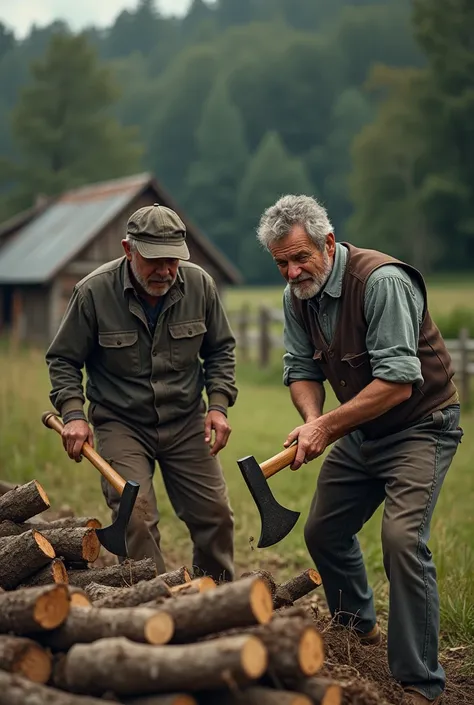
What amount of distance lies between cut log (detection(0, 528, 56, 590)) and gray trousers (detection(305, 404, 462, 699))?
4.75 ft

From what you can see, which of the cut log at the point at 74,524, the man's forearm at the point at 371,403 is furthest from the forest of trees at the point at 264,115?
the cut log at the point at 74,524

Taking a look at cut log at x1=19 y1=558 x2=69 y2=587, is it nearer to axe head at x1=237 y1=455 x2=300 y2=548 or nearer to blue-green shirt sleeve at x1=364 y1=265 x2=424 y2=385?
axe head at x1=237 y1=455 x2=300 y2=548

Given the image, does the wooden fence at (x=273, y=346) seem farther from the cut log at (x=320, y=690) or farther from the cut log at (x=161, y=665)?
the cut log at (x=161, y=665)

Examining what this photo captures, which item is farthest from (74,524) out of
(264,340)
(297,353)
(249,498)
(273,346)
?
(273,346)

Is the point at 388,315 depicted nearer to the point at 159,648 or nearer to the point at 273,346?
the point at 159,648

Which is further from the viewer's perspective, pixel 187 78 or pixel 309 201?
pixel 187 78

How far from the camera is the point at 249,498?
9008 millimetres

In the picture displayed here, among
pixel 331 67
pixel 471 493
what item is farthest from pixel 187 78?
pixel 471 493

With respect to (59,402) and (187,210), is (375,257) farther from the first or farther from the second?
(187,210)

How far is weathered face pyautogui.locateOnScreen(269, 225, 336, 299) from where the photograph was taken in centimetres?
485

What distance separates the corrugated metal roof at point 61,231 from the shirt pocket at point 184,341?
23608 mm

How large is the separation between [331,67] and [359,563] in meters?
88.4

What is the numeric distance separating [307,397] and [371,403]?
0.70 m

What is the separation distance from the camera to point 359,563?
5.32 meters
